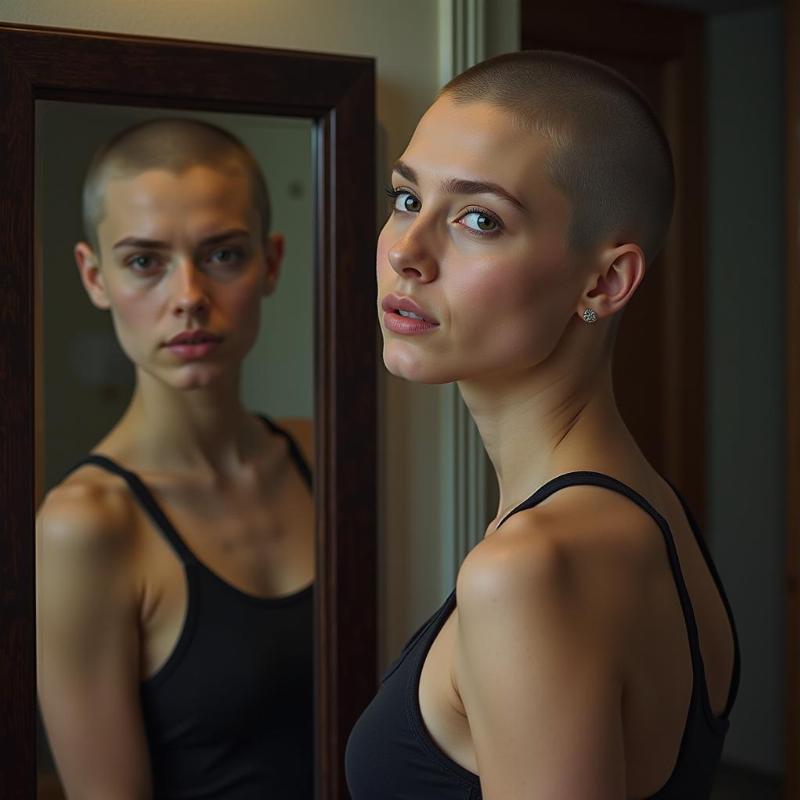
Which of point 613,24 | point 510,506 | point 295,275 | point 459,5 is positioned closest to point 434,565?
point 295,275

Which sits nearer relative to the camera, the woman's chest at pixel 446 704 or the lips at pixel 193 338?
the woman's chest at pixel 446 704

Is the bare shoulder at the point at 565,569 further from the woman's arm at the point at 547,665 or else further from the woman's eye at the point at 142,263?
the woman's eye at the point at 142,263

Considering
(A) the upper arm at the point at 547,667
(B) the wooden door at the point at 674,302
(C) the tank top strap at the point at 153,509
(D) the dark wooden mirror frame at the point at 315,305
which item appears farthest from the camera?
(B) the wooden door at the point at 674,302

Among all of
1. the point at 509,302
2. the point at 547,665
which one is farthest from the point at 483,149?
the point at 547,665

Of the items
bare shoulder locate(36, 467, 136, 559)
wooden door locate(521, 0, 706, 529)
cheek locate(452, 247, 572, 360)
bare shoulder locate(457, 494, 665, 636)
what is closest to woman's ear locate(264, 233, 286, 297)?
bare shoulder locate(36, 467, 136, 559)

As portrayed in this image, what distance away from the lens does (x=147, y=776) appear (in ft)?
5.61

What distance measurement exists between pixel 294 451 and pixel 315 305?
0.70ft

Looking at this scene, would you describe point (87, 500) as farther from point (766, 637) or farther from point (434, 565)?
point (766, 637)

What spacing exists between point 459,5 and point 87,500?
0.94m

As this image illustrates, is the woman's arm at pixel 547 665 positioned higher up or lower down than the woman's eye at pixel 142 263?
lower down

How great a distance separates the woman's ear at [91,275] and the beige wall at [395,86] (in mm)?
306

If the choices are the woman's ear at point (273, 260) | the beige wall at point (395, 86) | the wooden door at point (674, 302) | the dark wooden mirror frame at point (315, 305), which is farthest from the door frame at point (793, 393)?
the woman's ear at point (273, 260)

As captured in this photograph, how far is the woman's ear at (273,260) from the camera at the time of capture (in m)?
1.81

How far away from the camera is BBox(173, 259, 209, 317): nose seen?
68.1 inches
